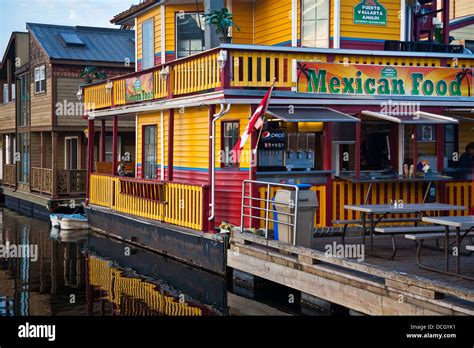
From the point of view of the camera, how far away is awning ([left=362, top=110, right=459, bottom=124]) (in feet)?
53.1

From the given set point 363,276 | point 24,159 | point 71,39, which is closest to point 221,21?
point 363,276

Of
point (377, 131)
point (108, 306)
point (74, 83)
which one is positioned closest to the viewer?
point (108, 306)

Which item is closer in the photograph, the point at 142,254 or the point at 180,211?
the point at 180,211

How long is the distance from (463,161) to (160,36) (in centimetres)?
965

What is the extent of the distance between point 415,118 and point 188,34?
26.8 ft

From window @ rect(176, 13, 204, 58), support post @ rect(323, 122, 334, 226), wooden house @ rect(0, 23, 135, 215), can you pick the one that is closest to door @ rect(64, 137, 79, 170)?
wooden house @ rect(0, 23, 135, 215)

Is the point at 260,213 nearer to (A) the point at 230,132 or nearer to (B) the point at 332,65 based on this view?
(A) the point at 230,132

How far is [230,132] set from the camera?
16922mm

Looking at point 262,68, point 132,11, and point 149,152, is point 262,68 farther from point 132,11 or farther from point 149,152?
point 132,11

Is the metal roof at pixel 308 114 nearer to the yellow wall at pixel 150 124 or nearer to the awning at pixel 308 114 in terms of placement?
the awning at pixel 308 114

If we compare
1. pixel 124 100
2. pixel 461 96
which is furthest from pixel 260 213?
pixel 124 100

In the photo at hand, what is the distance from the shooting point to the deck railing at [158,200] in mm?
16594

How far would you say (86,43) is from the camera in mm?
32844

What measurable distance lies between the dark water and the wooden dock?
71cm
